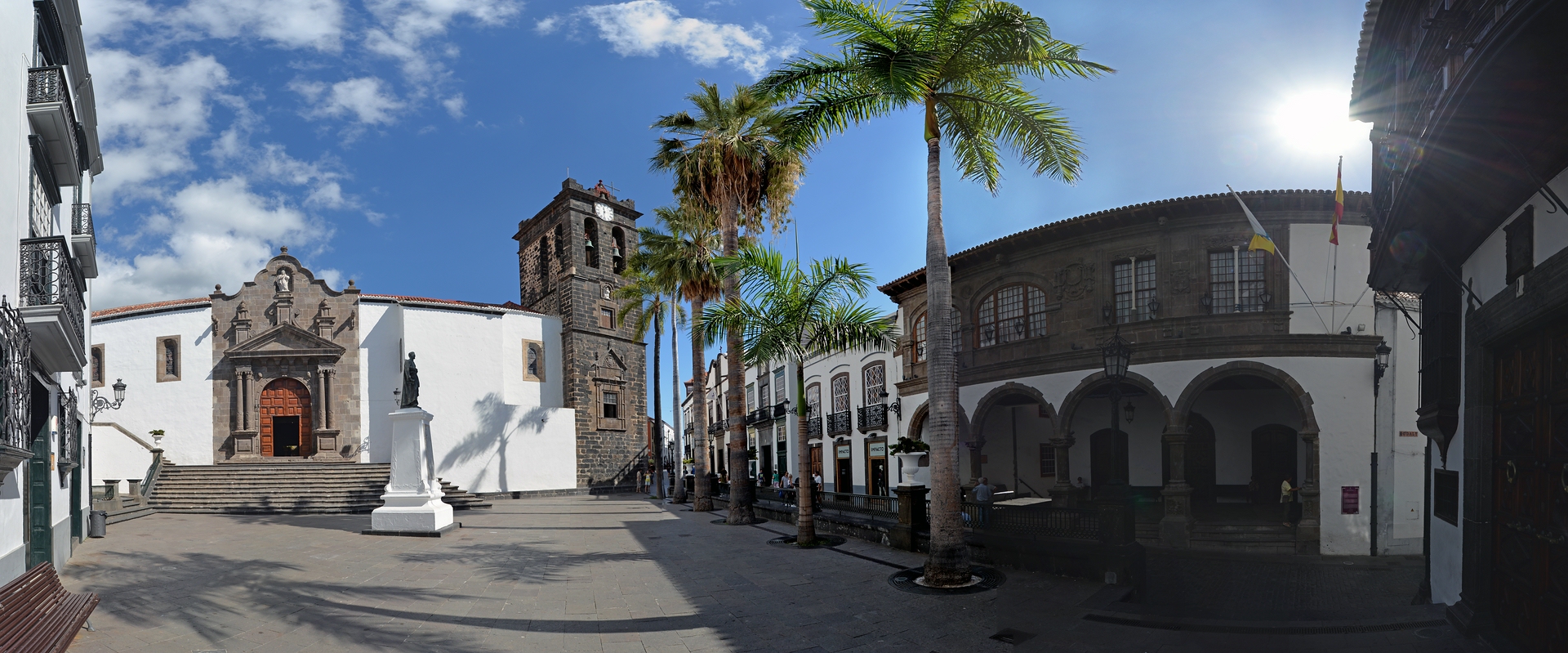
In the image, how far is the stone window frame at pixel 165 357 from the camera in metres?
33.5

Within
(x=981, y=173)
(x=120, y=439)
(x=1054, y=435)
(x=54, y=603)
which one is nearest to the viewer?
(x=1054, y=435)

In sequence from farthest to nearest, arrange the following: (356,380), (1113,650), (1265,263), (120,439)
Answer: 1. (356,380)
2. (120,439)
3. (1113,650)
4. (1265,263)

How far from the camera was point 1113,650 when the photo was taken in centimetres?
332

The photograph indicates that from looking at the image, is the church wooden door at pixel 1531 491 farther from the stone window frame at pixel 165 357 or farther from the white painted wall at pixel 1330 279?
the stone window frame at pixel 165 357

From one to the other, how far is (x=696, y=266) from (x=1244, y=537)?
2180 cm

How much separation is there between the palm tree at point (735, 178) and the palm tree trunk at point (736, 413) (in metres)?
0.02

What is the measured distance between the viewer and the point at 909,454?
13555 mm

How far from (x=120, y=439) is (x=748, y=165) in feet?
95.5

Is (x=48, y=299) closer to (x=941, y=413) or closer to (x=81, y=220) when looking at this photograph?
(x=81, y=220)

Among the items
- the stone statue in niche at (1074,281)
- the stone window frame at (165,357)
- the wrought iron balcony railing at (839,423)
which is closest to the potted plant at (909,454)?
the stone statue in niche at (1074,281)

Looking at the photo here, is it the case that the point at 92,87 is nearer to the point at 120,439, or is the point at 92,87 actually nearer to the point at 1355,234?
the point at 1355,234

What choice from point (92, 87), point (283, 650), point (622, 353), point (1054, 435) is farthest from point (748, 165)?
point (622, 353)

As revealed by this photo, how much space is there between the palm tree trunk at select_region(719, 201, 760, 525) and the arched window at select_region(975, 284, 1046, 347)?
646 inches

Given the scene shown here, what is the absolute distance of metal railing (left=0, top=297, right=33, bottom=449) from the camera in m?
7.04
